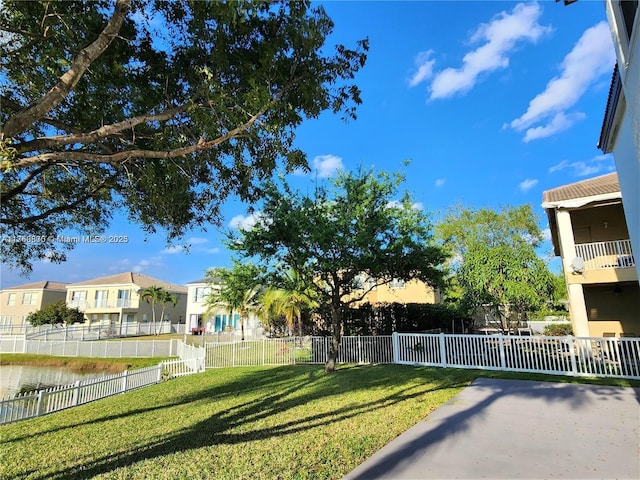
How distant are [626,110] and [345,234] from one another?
7.12 metres

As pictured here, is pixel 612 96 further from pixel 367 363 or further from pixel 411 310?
pixel 411 310

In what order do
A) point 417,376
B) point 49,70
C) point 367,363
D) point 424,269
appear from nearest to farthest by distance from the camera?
point 49,70, point 417,376, point 424,269, point 367,363

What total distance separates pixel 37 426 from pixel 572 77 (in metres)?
14.9

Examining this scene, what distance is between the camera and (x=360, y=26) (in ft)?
21.3

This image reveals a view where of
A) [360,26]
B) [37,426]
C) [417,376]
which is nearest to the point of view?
[360,26]

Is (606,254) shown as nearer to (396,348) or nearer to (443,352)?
(443,352)

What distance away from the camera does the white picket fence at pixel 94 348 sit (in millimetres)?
20594

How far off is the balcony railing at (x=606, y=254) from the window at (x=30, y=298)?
50.5m

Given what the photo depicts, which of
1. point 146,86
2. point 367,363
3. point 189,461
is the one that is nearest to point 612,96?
point 146,86

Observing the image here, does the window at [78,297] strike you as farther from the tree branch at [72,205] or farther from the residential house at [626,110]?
the residential house at [626,110]

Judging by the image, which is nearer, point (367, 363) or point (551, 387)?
point (551, 387)

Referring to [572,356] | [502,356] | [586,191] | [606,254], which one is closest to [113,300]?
[502,356]

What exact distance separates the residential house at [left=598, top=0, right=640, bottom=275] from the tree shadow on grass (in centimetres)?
572

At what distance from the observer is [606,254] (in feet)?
43.7
